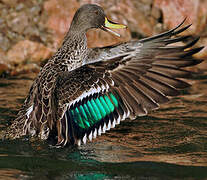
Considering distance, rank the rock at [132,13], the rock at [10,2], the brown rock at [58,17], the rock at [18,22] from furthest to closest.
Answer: the rock at [132,13] < the rock at [10,2] < the brown rock at [58,17] < the rock at [18,22]

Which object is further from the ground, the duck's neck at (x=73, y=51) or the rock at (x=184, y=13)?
the rock at (x=184, y=13)

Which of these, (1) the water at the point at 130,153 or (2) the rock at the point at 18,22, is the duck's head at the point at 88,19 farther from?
(2) the rock at the point at 18,22

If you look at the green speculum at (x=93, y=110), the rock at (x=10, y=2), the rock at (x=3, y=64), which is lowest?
the green speculum at (x=93, y=110)

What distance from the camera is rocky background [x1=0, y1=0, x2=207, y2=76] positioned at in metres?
9.24

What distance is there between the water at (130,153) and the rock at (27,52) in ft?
6.74

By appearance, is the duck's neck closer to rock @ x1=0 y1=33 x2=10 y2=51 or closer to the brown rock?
rock @ x1=0 y1=33 x2=10 y2=51

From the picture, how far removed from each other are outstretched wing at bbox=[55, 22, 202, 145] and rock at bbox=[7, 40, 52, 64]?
3.81m

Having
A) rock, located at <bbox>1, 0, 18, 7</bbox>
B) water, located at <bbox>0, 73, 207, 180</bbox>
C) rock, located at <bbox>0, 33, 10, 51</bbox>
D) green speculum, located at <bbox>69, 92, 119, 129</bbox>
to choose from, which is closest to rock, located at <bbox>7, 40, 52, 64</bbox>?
rock, located at <bbox>0, 33, 10, 51</bbox>

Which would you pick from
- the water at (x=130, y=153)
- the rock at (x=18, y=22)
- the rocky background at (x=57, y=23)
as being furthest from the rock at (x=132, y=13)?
the water at (x=130, y=153)

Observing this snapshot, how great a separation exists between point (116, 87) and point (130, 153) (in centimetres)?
74

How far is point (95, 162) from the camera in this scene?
17.0 ft

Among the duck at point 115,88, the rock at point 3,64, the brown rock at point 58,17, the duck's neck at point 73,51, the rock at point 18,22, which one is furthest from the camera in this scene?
the brown rock at point 58,17

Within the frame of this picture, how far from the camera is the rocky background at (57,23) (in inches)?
364

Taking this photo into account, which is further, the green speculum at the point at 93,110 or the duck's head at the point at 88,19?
the duck's head at the point at 88,19
